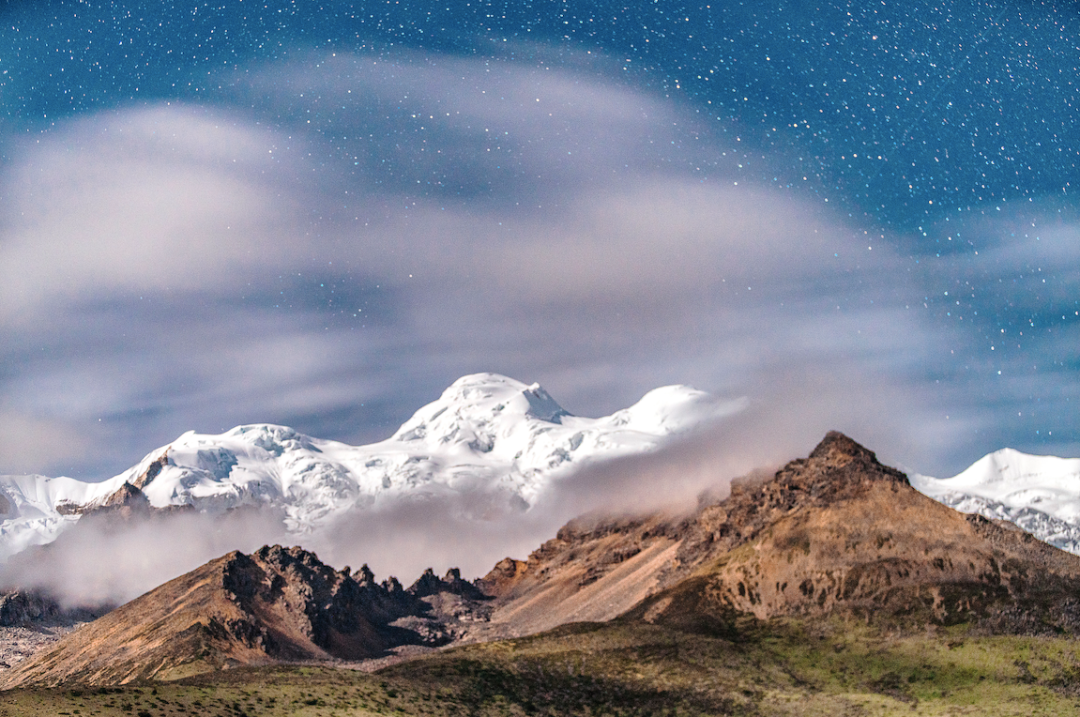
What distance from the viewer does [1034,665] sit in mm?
188750

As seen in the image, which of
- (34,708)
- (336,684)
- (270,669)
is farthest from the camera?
(270,669)

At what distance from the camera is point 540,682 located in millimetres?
189500

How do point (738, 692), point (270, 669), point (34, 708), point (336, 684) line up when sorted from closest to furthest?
point (34, 708) → point (336, 684) → point (270, 669) → point (738, 692)

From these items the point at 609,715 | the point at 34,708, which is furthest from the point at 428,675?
the point at 34,708

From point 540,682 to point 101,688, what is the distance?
264 ft

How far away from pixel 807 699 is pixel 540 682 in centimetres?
4624

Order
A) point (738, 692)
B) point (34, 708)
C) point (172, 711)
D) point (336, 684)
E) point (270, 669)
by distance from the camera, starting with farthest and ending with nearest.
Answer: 1. point (738, 692)
2. point (270, 669)
3. point (336, 684)
4. point (172, 711)
5. point (34, 708)

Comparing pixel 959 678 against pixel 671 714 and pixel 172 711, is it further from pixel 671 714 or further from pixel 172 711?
pixel 172 711

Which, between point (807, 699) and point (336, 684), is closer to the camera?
point (336, 684)

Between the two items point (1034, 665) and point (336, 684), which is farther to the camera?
point (1034, 665)

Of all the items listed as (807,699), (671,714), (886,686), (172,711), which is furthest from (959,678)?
(172,711)

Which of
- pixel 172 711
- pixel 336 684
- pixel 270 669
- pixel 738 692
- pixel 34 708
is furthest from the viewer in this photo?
pixel 738 692

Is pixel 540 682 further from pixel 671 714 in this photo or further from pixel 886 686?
pixel 886 686

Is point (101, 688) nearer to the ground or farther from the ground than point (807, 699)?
farther from the ground
